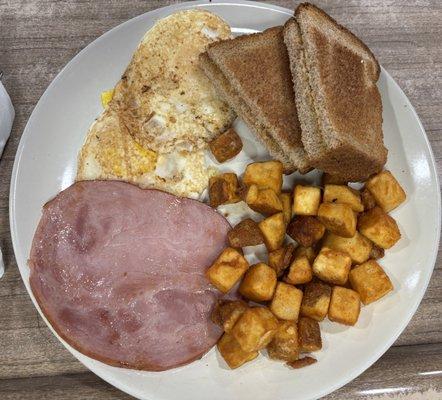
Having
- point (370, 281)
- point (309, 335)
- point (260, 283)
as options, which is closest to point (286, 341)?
point (309, 335)

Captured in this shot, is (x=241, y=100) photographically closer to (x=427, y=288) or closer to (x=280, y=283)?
(x=280, y=283)

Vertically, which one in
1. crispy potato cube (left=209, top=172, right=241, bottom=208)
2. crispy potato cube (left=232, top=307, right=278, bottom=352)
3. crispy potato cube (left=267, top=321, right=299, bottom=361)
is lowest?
crispy potato cube (left=267, top=321, right=299, bottom=361)

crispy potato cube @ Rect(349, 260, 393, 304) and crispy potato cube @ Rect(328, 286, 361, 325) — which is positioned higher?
crispy potato cube @ Rect(349, 260, 393, 304)

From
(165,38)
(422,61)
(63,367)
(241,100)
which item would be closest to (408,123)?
(422,61)

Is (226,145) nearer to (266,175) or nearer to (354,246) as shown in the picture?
(266,175)

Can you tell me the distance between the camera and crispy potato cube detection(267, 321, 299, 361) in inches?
54.9

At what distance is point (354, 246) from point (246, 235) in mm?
323

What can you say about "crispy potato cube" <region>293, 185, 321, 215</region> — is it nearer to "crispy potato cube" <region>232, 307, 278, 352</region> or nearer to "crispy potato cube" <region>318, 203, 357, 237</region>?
"crispy potato cube" <region>318, 203, 357, 237</region>

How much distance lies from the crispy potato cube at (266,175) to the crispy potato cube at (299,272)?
0.72 feet

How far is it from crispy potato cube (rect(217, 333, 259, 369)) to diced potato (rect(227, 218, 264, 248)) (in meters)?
0.27

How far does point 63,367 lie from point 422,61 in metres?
1.62

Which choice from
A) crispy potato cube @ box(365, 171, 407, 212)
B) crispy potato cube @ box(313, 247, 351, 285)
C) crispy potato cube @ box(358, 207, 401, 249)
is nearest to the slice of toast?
crispy potato cube @ box(365, 171, 407, 212)

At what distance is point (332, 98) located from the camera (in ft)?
4.58

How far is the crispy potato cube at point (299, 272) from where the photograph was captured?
1.44 metres
